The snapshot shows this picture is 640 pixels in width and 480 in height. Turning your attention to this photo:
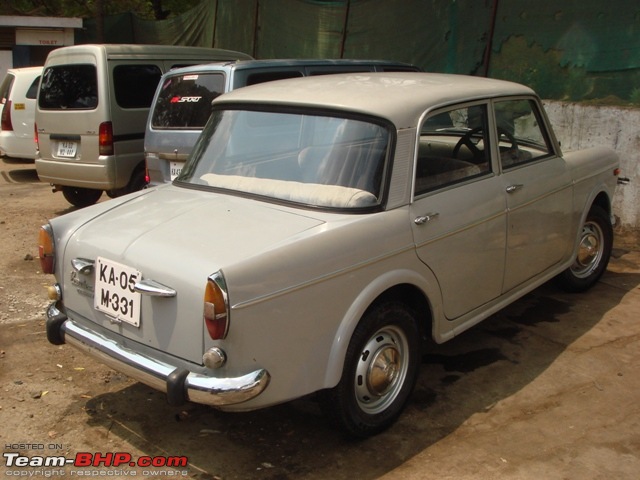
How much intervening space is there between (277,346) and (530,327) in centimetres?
270

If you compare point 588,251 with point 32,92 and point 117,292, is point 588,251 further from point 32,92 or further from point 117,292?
point 32,92

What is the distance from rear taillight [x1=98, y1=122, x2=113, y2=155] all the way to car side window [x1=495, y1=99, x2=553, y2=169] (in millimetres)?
4678

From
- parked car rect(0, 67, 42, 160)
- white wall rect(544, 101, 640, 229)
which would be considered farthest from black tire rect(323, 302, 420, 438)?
parked car rect(0, 67, 42, 160)

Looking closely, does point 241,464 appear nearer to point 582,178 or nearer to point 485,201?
point 485,201

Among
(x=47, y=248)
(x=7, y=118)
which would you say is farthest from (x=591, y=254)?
(x=7, y=118)

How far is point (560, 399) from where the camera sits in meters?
4.23

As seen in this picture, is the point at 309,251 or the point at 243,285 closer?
the point at 243,285

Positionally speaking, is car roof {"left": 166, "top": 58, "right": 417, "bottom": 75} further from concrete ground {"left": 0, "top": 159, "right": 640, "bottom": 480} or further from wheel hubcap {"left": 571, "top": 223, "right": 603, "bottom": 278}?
wheel hubcap {"left": 571, "top": 223, "right": 603, "bottom": 278}

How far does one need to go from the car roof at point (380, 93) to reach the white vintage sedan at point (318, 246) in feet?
0.04

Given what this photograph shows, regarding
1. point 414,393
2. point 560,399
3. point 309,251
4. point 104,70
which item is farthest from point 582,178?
point 104,70

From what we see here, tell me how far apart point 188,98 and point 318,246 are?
4061 mm

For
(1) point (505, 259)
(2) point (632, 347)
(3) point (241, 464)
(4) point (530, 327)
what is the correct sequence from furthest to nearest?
1. (4) point (530, 327)
2. (2) point (632, 347)
3. (1) point (505, 259)
4. (3) point (241, 464)

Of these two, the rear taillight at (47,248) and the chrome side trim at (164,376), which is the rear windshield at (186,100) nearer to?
the rear taillight at (47,248)

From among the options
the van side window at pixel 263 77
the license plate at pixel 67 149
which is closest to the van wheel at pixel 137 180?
the license plate at pixel 67 149
